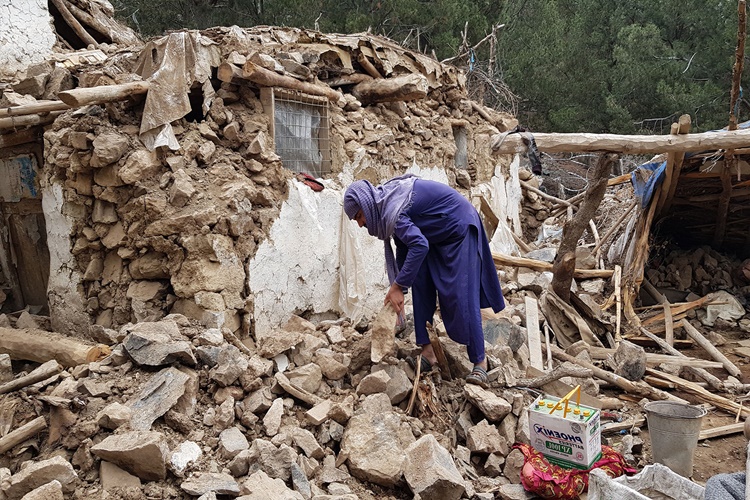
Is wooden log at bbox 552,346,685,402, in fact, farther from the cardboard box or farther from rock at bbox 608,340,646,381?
A: the cardboard box

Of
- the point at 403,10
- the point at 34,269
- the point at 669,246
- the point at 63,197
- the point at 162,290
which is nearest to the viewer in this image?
the point at 162,290

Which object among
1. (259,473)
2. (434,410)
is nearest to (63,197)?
(259,473)

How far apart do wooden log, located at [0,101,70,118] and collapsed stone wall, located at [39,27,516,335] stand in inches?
4.1

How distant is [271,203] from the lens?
448cm

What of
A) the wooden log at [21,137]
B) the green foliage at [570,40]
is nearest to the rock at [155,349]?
the wooden log at [21,137]

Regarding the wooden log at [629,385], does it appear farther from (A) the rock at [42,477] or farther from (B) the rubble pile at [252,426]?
(A) the rock at [42,477]

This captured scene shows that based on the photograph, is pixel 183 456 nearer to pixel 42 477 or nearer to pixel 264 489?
pixel 264 489

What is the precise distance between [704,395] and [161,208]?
465 centimetres

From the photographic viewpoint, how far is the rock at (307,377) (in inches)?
146

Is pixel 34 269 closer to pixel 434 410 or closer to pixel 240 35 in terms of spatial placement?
pixel 240 35

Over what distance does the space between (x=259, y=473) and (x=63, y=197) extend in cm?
289

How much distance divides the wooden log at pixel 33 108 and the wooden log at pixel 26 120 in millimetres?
62

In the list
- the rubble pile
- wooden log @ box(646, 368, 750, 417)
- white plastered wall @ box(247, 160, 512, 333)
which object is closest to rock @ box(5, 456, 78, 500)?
the rubble pile

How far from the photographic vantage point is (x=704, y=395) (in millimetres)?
4918
